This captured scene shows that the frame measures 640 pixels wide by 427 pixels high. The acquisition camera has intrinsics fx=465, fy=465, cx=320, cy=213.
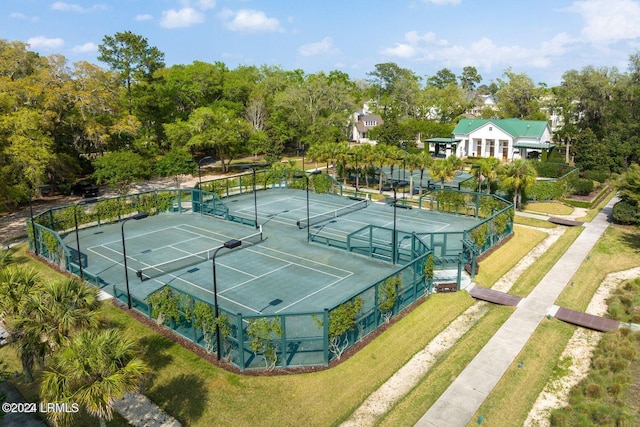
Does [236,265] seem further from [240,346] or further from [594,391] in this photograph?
[594,391]

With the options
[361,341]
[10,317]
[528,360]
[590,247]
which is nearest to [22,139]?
[10,317]

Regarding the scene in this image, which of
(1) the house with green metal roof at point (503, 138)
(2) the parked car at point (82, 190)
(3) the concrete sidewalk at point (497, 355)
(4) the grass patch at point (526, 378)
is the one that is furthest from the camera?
(1) the house with green metal roof at point (503, 138)

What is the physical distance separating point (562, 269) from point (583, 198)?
2184 centimetres

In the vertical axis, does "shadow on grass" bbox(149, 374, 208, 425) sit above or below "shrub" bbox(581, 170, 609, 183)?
below

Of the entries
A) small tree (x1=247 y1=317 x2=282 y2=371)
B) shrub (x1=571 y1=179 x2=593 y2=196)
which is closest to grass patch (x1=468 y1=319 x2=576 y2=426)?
small tree (x1=247 y1=317 x2=282 y2=371)

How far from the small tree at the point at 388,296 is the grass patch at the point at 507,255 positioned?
729cm

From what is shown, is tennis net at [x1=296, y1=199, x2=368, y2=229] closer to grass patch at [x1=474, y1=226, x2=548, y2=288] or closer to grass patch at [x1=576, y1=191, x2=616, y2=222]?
grass patch at [x1=474, y1=226, x2=548, y2=288]

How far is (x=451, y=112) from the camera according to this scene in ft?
311

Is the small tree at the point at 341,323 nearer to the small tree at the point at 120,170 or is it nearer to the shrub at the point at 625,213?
the shrub at the point at 625,213

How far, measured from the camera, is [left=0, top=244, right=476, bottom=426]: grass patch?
625 inches

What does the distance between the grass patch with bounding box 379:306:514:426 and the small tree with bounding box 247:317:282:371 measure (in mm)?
5004

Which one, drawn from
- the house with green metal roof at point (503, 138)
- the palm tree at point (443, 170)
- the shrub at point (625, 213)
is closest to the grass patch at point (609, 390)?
the shrub at point (625, 213)

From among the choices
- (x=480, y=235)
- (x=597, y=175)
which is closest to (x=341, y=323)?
(x=480, y=235)

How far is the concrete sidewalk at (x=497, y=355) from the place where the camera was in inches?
625
